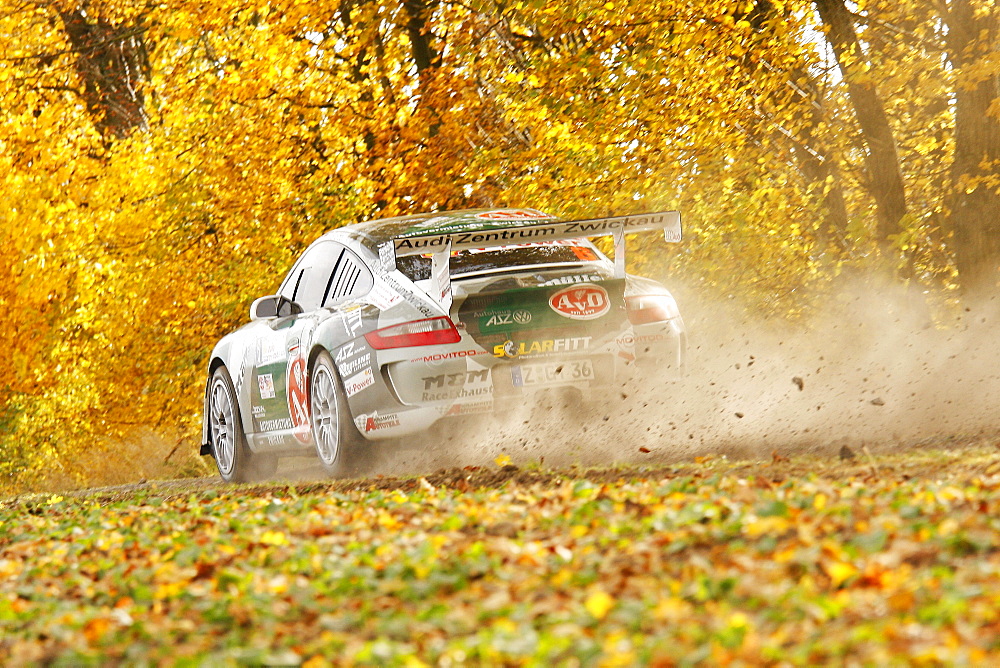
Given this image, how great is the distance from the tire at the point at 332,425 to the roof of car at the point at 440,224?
959 mm

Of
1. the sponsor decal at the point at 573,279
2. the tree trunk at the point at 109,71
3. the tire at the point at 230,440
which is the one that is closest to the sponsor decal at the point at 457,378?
the sponsor decal at the point at 573,279

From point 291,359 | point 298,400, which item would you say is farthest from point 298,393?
point 291,359

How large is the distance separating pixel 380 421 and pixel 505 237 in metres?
1.49

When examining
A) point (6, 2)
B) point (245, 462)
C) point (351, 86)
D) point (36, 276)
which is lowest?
point (245, 462)

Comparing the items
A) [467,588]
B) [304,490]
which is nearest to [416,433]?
[304,490]

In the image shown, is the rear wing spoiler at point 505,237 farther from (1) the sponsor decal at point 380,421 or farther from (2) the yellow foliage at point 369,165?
(2) the yellow foliage at point 369,165

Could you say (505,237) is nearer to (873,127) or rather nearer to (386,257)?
(386,257)

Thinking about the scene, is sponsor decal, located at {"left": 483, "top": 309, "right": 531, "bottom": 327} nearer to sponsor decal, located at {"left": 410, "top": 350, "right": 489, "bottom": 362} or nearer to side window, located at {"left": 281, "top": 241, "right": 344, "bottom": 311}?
sponsor decal, located at {"left": 410, "top": 350, "right": 489, "bottom": 362}

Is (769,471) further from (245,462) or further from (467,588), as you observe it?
(245,462)

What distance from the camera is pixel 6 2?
20.5m

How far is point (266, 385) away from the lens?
10156 millimetres

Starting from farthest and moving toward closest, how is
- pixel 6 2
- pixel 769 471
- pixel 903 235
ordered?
pixel 6 2 < pixel 903 235 < pixel 769 471

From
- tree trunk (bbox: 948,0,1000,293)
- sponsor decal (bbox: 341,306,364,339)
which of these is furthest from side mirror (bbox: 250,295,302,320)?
tree trunk (bbox: 948,0,1000,293)

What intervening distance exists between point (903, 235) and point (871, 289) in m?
1.77
